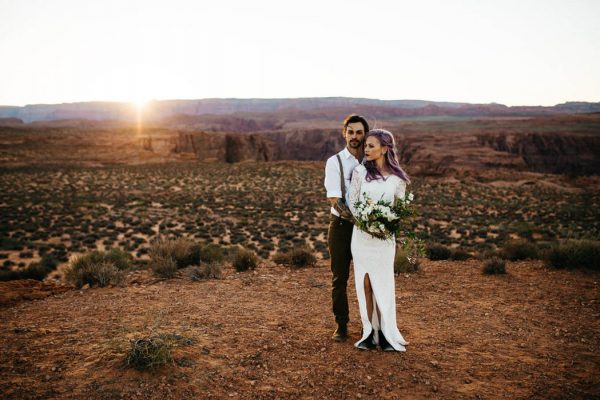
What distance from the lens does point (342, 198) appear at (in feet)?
14.0

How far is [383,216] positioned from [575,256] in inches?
235

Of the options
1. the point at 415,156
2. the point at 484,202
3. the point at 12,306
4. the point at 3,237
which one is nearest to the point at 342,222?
the point at 12,306

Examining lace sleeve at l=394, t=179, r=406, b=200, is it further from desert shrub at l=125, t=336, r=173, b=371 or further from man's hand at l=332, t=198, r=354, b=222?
desert shrub at l=125, t=336, r=173, b=371

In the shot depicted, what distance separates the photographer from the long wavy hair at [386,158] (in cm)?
396

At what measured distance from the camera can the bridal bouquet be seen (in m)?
3.87

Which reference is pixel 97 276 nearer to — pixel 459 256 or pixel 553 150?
pixel 459 256

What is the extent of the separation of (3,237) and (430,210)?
2113 centimetres

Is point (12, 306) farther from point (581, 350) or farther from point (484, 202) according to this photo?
point (484, 202)

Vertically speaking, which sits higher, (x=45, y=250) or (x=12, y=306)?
(x=12, y=306)

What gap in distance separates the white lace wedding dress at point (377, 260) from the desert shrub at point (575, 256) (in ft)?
16.8

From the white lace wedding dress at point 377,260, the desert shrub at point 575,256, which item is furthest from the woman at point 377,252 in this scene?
the desert shrub at point 575,256

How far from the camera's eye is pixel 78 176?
128 feet

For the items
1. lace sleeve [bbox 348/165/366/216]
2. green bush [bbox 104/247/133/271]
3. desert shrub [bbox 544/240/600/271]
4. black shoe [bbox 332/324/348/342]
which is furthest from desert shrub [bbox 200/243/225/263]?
desert shrub [bbox 544/240/600/271]

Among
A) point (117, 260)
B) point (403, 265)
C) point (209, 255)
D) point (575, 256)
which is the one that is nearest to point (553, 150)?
point (575, 256)
